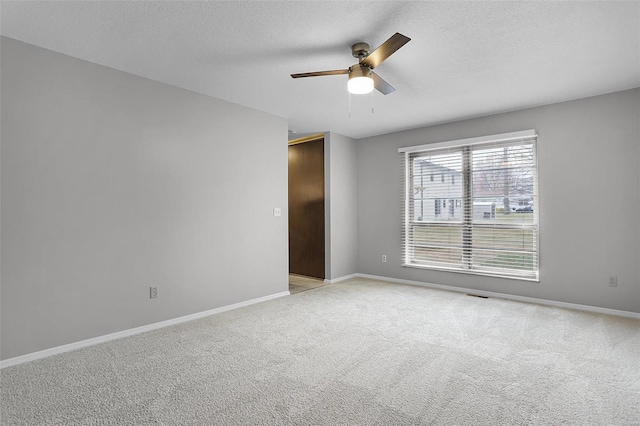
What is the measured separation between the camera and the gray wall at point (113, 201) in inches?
102

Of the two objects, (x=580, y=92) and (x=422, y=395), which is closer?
(x=422, y=395)

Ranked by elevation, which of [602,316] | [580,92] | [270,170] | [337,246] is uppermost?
[580,92]

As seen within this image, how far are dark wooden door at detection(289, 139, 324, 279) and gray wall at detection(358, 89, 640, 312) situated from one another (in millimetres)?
2373

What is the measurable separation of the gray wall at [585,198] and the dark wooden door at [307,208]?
2.37 meters

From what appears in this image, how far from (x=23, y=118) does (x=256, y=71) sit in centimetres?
191

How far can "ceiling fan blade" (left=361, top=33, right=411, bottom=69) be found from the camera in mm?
2154

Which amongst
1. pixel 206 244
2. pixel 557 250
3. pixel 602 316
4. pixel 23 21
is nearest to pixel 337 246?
pixel 206 244

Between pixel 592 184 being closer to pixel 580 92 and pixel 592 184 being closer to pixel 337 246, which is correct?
pixel 580 92

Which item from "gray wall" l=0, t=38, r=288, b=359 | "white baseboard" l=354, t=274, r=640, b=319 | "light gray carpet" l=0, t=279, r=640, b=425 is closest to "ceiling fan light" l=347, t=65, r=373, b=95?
"gray wall" l=0, t=38, r=288, b=359

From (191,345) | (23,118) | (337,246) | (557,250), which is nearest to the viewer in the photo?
(23,118)

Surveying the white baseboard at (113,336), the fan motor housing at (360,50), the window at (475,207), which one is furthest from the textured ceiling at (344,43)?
the white baseboard at (113,336)

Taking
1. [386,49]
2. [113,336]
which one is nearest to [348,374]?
[113,336]

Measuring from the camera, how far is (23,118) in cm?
260

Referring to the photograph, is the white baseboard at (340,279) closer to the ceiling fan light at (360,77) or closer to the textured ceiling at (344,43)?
the textured ceiling at (344,43)
